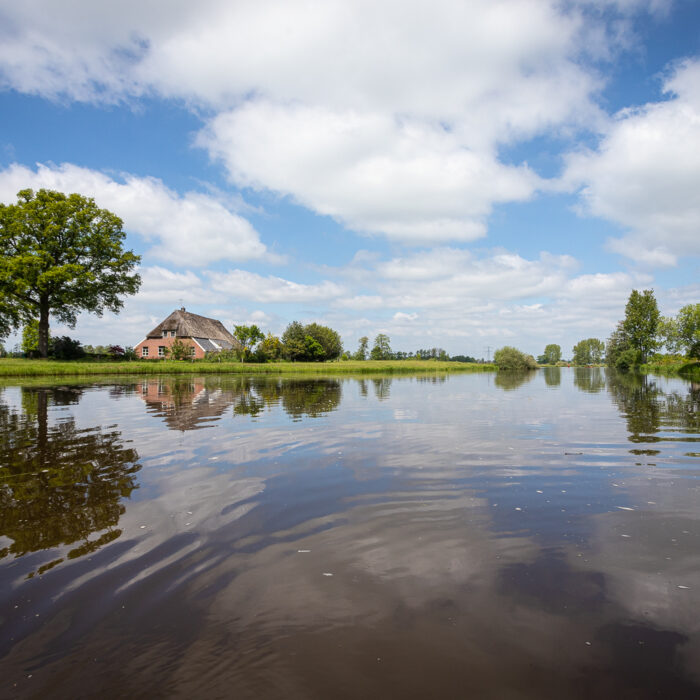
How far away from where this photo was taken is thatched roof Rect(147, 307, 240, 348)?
87.5 meters

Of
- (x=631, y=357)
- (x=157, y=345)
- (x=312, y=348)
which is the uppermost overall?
(x=157, y=345)

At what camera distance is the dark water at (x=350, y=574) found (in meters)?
3.04

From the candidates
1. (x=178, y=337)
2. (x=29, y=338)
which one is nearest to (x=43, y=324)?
(x=29, y=338)

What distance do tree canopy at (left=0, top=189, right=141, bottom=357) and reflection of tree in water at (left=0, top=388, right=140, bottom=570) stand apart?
142 ft

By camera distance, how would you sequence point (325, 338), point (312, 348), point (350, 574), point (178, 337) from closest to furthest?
point (350, 574), point (178, 337), point (312, 348), point (325, 338)

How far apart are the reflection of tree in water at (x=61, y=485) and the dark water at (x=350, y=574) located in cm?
5

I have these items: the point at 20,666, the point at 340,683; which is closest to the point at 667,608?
the point at 340,683

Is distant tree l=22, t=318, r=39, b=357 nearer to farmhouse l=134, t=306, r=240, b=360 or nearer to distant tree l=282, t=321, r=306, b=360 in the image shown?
farmhouse l=134, t=306, r=240, b=360

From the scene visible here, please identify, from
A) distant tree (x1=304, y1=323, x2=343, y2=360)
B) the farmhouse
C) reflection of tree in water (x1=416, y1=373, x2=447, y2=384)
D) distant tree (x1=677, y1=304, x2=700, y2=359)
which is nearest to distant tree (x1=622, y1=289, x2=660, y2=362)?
distant tree (x1=677, y1=304, x2=700, y2=359)

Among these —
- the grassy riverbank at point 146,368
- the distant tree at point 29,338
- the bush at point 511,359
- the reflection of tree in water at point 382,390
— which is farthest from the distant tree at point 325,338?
the reflection of tree in water at point 382,390

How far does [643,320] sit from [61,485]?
362 ft

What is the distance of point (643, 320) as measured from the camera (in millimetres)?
92062

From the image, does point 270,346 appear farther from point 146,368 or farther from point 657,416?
point 657,416

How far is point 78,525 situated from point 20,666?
2.73 meters
